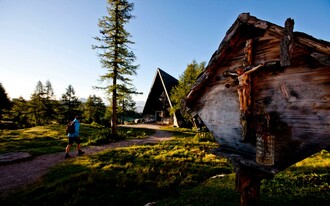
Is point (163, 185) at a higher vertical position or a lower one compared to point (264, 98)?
lower

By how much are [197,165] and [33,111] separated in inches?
1567

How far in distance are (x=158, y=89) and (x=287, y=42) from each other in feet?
107

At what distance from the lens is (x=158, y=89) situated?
112ft

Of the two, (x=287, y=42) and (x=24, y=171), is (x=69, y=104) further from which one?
(x=287, y=42)

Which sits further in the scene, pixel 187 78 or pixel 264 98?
pixel 187 78

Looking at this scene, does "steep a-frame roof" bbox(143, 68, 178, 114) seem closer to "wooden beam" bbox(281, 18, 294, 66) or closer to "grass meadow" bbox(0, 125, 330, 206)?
"grass meadow" bbox(0, 125, 330, 206)

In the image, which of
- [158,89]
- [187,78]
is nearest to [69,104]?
[158,89]

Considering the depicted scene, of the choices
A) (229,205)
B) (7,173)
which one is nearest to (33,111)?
(7,173)

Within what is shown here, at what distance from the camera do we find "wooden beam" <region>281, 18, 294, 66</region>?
157cm

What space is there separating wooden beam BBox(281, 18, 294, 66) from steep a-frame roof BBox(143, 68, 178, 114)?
28.3 m

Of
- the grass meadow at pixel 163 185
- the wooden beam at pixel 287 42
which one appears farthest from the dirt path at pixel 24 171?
the wooden beam at pixel 287 42

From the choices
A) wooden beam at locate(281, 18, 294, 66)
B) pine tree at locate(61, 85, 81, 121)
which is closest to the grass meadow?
wooden beam at locate(281, 18, 294, 66)

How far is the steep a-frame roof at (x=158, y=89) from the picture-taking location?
31209 mm

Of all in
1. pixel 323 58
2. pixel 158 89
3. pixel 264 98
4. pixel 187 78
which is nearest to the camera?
pixel 323 58
